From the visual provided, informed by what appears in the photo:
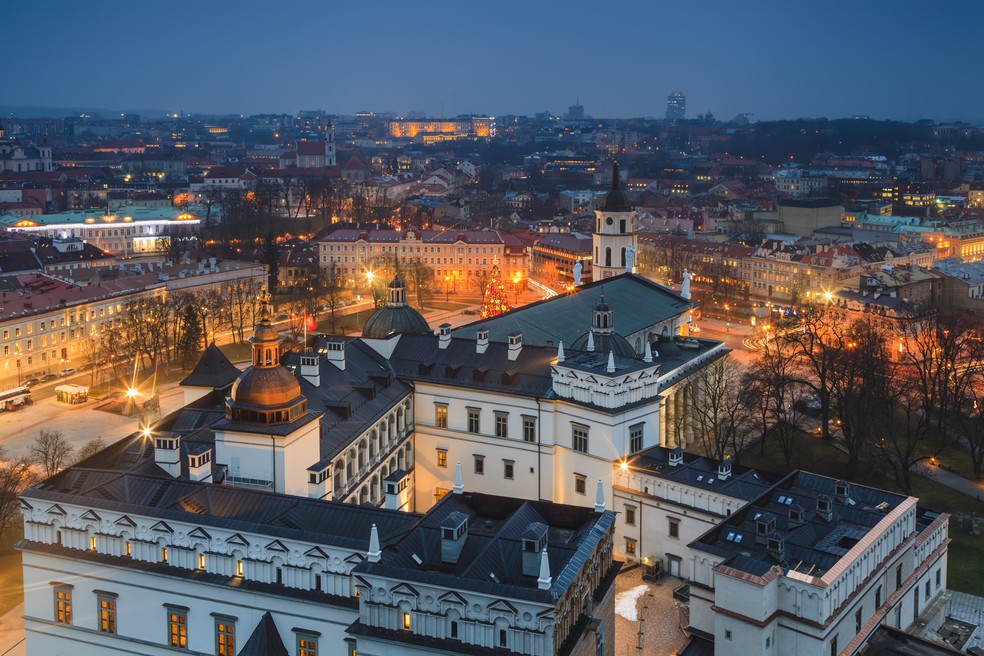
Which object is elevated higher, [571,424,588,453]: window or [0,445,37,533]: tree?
[571,424,588,453]: window

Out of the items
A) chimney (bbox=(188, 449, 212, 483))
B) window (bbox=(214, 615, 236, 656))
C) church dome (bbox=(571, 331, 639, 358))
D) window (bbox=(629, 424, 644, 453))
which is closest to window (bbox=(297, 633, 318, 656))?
window (bbox=(214, 615, 236, 656))

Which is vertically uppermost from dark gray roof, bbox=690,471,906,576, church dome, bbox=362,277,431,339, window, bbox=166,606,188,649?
church dome, bbox=362,277,431,339

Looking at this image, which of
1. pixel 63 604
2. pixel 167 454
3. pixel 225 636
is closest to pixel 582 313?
pixel 167 454

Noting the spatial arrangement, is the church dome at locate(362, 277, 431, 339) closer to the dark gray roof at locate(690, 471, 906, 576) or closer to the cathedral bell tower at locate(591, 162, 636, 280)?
the cathedral bell tower at locate(591, 162, 636, 280)

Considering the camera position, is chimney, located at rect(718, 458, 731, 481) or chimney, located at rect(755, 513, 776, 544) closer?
chimney, located at rect(755, 513, 776, 544)

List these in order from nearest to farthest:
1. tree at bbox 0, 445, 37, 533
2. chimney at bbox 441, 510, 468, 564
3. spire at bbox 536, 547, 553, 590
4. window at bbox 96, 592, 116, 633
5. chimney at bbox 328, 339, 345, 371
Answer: spire at bbox 536, 547, 553, 590
chimney at bbox 441, 510, 468, 564
window at bbox 96, 592, 116, 633
tree at bbox 0, 445, 37, 533
chimney at bbox 328, 339, 345, 371

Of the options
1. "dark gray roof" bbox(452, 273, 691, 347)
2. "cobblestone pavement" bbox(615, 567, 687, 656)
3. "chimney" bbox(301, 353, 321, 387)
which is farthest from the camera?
"dark gray roof" bbox(452, 273, 691, 347)

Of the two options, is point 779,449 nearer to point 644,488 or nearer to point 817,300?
point 644,488
